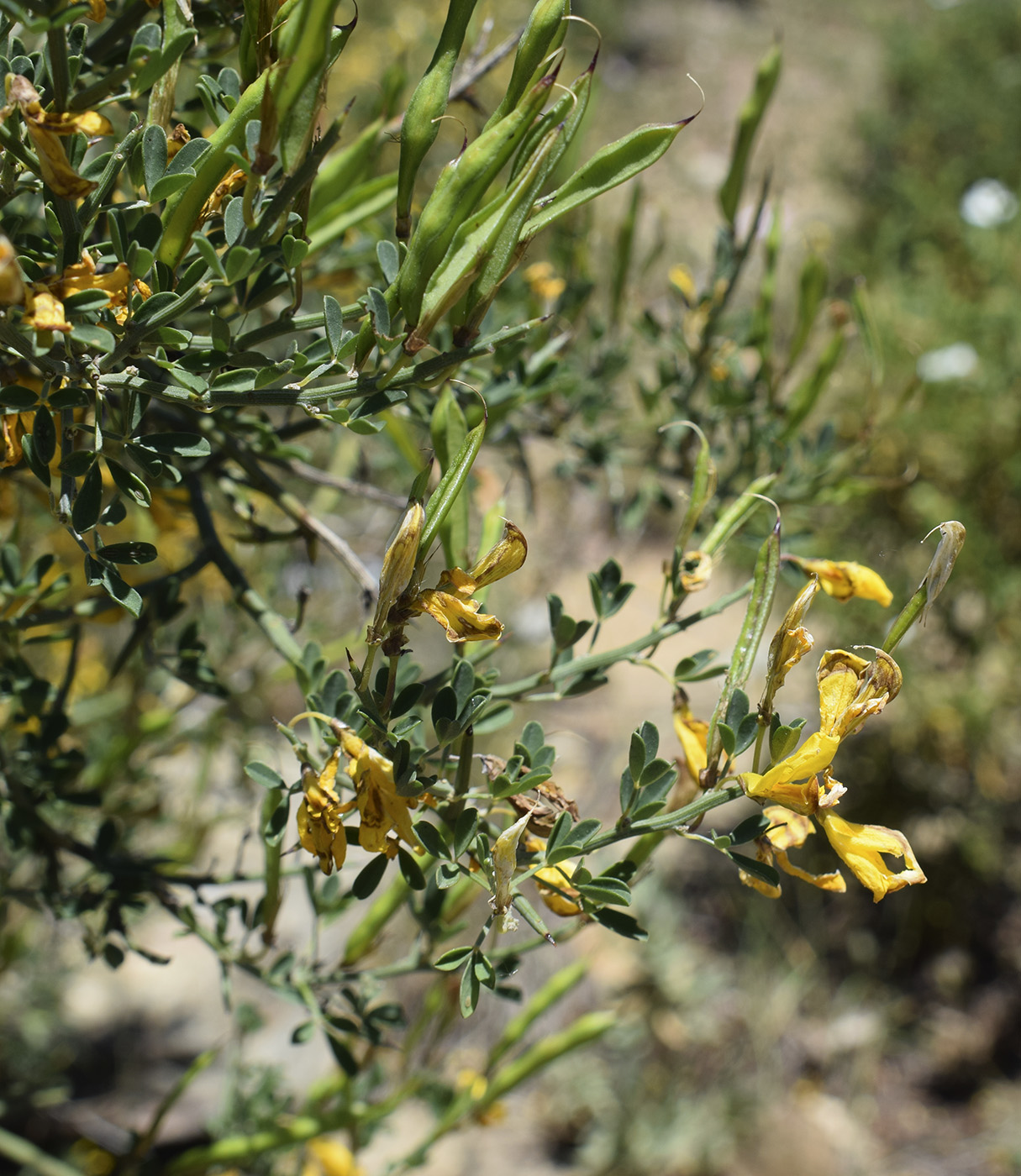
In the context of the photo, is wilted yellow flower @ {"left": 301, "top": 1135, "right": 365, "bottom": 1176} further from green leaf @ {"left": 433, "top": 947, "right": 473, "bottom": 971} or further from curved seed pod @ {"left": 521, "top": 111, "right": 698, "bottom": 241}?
curved seed pod @ {"left": 521, "top": 111, "right": 698, "bottom": 241}

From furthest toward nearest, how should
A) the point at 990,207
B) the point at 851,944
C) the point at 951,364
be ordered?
the point at 990,207, the point at 851,944, the point at 951,364

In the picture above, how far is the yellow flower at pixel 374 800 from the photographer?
1.34ft

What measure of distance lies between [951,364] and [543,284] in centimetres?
219

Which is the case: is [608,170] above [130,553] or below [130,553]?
above

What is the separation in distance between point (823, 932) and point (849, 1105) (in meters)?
0.48

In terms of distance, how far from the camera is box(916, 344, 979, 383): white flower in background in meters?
2.70

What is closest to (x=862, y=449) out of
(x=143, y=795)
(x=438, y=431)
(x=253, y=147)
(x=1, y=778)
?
(x=438, y=431)

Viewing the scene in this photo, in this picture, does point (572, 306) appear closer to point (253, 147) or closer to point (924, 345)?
point (253, 147)

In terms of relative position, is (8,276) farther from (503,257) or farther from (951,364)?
(951,364)

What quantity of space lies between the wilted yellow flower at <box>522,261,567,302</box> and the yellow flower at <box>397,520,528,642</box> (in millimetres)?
579

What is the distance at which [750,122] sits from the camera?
0.75 meters

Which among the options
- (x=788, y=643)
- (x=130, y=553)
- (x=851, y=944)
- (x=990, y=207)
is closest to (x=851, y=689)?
(x=788, y=643)

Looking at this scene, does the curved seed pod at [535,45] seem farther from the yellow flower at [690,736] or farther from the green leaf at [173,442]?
the yellow flower at [690,736]

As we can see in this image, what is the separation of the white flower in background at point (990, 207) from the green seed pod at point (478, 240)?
3137mm
